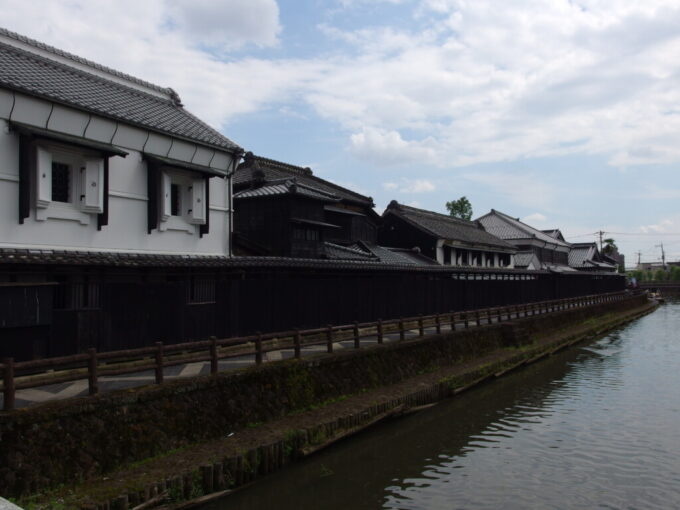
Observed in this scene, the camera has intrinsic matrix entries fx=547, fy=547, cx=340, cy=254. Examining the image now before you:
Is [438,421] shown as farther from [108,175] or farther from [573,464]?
[108,175]

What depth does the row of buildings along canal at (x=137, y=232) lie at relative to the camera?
1385 cm

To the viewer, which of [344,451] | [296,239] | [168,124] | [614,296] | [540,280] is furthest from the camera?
[614,296]

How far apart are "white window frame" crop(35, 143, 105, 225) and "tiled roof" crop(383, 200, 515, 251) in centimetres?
3018

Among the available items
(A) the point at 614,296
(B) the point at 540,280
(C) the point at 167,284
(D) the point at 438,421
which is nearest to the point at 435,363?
(D) the point at 438,421

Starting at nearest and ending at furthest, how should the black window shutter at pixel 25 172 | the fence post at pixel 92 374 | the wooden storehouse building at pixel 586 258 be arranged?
1. the fence post at pixel 92 374
2. the black window shutter at pixel 25 172
3. the wooden storehouse building at pixel 586 258

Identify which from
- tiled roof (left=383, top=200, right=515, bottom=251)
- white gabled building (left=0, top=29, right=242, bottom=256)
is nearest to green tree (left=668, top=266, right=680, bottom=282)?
tiled roof (left=383, top=200, right=515, bottom=251)

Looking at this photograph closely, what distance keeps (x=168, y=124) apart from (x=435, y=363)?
13352 millimetres

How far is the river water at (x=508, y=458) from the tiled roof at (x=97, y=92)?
1157 cm

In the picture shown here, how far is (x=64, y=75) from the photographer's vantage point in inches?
723

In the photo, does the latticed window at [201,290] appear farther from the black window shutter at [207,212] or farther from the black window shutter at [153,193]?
the black window shutter at [207,212]

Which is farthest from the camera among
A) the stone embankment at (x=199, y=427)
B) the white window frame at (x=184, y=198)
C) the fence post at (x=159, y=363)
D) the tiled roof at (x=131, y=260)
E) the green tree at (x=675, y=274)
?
the green tree at (x=675, y=274)

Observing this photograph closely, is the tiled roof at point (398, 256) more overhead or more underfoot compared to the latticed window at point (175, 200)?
more underfoot

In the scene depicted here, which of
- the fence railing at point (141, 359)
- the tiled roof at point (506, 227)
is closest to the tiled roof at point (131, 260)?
the fence railing at point (141, 359)

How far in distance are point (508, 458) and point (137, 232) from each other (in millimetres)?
12607
